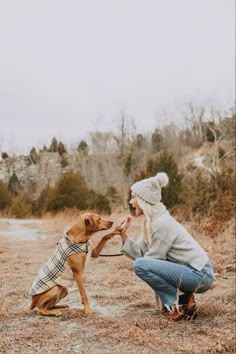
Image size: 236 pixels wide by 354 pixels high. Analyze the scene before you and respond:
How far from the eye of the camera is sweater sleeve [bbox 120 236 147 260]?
467 cm

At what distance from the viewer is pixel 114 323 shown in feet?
13.5

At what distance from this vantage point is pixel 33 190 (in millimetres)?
44750

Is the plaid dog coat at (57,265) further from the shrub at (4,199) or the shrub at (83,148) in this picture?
the shrub at (83,148)

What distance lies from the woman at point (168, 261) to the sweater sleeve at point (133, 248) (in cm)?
25

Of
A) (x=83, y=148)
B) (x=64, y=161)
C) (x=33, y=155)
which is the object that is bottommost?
(x=64, y=161)

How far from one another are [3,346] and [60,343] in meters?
0.45

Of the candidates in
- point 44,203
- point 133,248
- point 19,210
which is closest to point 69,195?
point 44,203

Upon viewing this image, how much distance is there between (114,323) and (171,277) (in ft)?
2.23

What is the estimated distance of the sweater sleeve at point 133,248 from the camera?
4.67 meters

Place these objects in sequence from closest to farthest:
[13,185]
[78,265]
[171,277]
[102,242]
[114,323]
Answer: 1. [114,323]
2. [171,277]
3. [78,265]
4. [102,242]
5. [13,185]

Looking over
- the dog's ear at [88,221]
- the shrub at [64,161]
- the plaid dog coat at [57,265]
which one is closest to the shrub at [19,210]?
the plaid dog coat at [57,265]

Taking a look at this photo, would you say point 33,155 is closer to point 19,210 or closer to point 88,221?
point 19,210

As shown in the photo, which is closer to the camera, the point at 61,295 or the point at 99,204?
the point at 61,295

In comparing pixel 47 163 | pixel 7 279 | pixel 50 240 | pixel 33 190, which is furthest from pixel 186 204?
pixel 47 163
